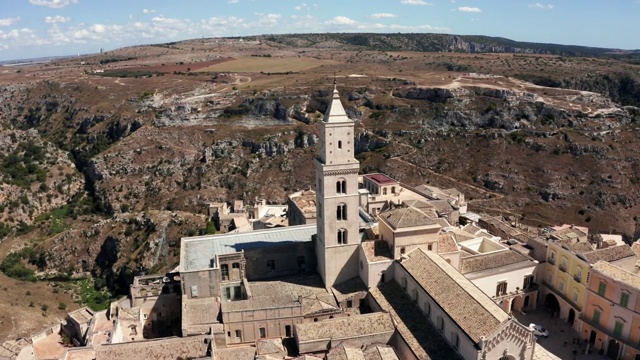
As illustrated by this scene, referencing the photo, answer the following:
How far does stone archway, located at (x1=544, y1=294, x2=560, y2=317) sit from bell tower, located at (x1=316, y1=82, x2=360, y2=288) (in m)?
20.0

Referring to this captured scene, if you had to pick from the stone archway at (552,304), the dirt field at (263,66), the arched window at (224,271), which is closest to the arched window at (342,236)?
the arched window at (224,271)

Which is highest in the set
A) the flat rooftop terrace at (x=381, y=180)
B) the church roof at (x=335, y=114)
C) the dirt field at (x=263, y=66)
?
the dirt field at (x=263, y=66)

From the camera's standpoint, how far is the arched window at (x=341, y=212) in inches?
1640

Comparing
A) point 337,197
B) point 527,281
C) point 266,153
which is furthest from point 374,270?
point 266,153

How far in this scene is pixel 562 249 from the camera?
147 ft

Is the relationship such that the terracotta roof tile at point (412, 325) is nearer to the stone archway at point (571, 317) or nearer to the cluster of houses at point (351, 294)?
the cluster of houses at point (351, 294)

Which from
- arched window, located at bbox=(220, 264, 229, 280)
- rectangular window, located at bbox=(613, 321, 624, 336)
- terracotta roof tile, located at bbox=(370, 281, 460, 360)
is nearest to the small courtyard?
rectangular window, located at bbox=(613, 321, 624, 336)

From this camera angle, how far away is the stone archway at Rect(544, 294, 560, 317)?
4653 cm

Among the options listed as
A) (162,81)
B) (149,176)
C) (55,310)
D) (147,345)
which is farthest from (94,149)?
(147,345)

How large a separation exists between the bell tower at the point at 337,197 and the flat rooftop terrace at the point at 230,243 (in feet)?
17.6

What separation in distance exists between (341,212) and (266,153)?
233ft

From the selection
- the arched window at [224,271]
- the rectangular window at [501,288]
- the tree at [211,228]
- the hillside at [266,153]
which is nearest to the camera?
the arched window at [224,271]

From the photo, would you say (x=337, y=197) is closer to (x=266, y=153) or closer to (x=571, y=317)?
(x=571, y=317)

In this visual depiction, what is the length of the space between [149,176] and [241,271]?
70707 mm
